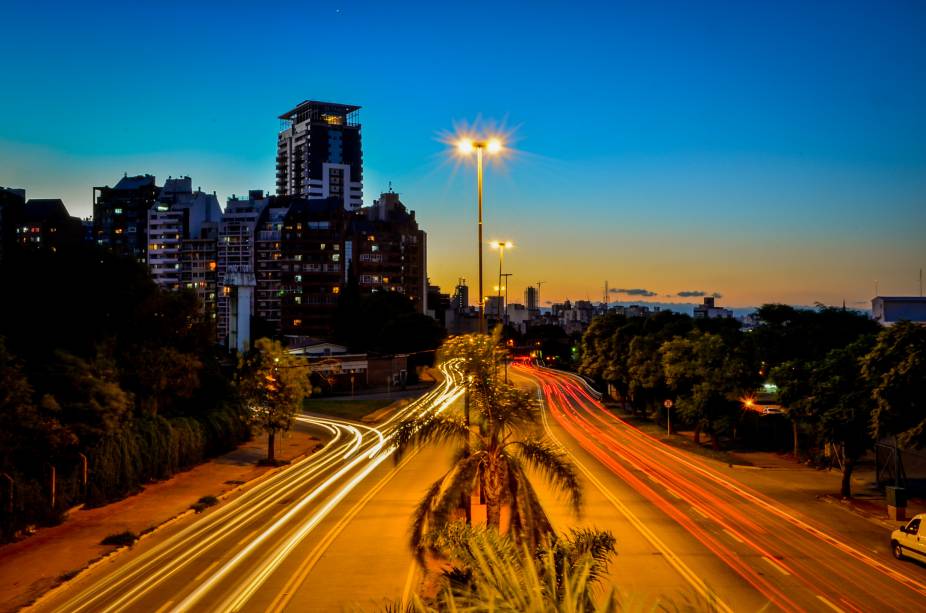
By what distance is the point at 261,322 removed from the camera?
131 m

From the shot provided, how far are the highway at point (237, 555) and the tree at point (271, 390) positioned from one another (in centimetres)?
472

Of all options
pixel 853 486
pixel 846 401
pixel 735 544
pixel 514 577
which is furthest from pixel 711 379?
pixel 514 577

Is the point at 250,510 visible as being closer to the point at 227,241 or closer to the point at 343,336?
the point at 343,336

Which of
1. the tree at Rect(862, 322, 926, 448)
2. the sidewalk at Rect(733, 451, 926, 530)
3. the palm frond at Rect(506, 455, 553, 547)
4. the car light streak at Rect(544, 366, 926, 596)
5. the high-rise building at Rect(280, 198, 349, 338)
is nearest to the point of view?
the palm frond at Rect(506, 455, 553, 547)

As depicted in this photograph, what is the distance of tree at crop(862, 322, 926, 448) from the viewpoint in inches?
867

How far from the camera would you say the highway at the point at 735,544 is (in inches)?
643

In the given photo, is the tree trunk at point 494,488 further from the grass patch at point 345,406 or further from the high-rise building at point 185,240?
the high-rise building at point 185,240

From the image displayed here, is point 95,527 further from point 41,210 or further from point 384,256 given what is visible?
point 41,210

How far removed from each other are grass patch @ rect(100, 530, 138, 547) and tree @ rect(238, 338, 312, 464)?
15315 millimetres

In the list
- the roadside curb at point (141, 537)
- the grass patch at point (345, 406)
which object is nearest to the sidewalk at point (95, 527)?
the roadside curb at point (141, 537)

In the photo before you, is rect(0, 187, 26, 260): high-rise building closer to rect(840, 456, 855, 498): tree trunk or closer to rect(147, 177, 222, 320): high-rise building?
rect(147, 177, 222, 320): high-rise building

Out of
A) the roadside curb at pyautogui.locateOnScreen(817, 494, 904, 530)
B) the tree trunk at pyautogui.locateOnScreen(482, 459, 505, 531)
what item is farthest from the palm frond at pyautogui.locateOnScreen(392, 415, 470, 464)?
the roadside curb at pyautogui.locateOnScreen(817, 494, 904, 530)

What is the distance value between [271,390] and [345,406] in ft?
102

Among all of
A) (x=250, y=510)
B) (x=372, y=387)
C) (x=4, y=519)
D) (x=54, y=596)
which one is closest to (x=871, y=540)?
(x=250, y=510)
